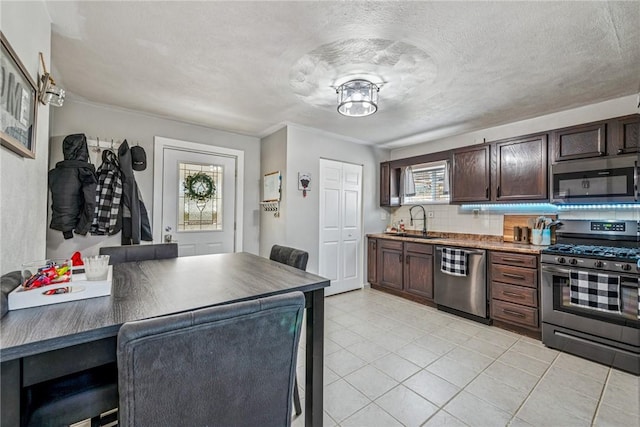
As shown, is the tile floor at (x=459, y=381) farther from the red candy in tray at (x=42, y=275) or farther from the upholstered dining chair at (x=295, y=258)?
the red candy in tray at (x=42, y=275)

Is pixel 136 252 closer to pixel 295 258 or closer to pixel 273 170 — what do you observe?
pixel 295 258

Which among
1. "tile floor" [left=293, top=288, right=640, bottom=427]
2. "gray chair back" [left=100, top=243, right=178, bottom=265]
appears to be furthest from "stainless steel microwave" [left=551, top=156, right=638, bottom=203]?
"gray chair back" [left=100, top=243, right=178, bottom=265]

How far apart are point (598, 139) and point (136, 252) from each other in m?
4.17

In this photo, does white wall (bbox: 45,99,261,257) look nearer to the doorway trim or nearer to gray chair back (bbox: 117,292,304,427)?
the doorway trim

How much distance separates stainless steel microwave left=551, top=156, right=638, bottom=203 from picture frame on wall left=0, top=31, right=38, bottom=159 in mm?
3998

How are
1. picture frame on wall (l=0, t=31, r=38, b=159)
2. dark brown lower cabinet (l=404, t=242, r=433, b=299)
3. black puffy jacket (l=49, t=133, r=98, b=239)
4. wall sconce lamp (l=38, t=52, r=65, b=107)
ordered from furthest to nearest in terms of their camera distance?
dark brown lower cabinet (l=404, t=242, r=433, b=299), black puffy jacket (l=49, t=133, r=98, b=239), wall sconce lamp (l=38, t=52, r=65, b=107), picture frame on wall (l=0, t=31, r=38, b=159)

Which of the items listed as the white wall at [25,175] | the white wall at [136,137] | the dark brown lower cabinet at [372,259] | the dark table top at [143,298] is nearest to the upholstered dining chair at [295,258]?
the dark table top at [143,298]

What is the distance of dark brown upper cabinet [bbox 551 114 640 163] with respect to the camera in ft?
8.03

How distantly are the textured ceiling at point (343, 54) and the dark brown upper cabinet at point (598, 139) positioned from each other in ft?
0.93

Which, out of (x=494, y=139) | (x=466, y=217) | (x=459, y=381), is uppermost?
(x=494, y=139)

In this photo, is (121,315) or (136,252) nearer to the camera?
(121,315)

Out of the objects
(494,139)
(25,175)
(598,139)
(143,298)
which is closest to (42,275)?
(143,298)

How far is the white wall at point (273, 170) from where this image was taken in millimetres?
3574

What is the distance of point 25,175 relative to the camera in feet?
4.44
